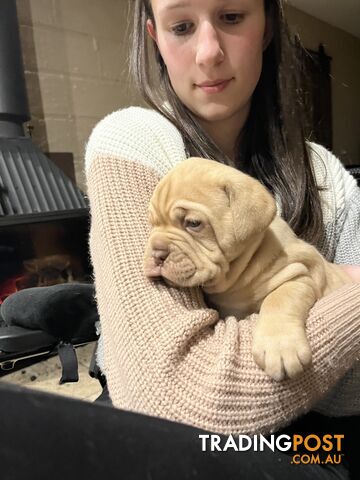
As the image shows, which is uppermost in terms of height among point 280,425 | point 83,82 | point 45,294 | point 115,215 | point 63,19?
point 63,19

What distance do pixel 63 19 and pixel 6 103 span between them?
0.82 m

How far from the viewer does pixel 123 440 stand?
566mm

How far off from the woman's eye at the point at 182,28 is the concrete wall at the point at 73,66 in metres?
1.85

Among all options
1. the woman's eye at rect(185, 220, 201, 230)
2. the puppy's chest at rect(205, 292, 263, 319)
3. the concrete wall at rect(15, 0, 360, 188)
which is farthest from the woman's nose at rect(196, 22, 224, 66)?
the concrete wall at rect(15, 0, 360, 188)

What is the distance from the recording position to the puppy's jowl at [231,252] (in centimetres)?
84

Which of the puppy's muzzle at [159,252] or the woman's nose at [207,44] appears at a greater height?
the woman's nose at [207,44]

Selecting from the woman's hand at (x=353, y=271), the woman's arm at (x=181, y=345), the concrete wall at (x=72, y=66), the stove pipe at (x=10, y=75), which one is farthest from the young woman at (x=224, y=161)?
the concrete wall at (x=72, y=66)

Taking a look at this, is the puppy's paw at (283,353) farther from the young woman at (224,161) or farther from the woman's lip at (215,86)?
the woman's lip at (215,86)

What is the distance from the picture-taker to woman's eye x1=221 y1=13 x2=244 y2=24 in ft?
3.56

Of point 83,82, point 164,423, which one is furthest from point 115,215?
point 83,82

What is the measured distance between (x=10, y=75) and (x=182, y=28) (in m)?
1.57

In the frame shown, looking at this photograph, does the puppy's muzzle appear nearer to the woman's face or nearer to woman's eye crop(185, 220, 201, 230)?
woman's eye crop(185, 220, 201, 230)

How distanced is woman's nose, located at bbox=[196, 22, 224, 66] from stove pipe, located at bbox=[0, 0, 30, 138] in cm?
157

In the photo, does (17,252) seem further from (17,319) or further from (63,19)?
(63,19)
